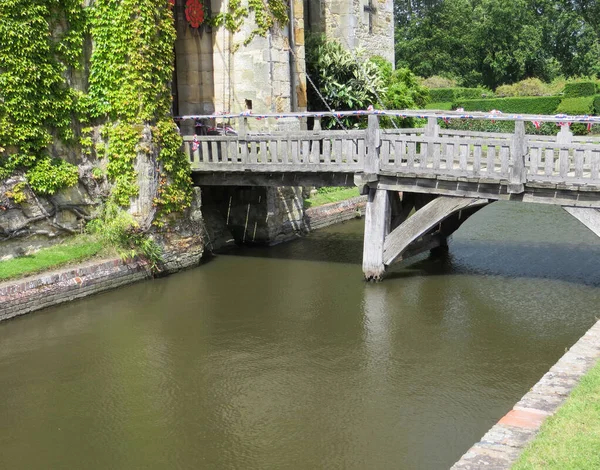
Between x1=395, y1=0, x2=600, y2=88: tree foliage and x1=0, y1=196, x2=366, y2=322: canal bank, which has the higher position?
x1=395, y1=0, x2=600, y2=88: tree foliage

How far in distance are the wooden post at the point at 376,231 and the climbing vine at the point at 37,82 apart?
19.0 ft

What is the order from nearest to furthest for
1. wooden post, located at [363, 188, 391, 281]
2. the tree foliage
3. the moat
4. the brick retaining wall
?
1. the moat
2. the brick retaining wall
3. wooden post, located at [363, 188, 391, 281]
4. the tree foliage

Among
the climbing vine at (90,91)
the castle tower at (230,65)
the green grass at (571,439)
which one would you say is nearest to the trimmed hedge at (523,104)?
the castle tower at (230,65)

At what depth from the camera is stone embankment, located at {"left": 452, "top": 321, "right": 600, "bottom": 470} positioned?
6.44 m

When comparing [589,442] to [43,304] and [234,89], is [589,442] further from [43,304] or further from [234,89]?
[234,89]

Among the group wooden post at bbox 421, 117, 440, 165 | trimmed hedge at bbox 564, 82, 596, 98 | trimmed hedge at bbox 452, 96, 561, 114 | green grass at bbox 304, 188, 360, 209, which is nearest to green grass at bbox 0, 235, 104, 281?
wooden post at bbox 421, 117, 440, 165

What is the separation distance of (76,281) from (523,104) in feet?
101

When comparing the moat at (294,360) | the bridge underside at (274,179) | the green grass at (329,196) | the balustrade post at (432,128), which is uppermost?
the balustrade post at (432,128)

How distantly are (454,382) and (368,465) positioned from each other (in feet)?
8.48

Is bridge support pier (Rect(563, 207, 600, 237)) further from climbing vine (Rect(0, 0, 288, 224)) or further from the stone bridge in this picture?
climbing vine (Rect(0, 0, 288, 224))

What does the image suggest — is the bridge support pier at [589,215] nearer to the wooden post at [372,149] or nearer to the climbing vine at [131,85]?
the wooden post at [372,149]

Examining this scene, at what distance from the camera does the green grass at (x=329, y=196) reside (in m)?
21.6

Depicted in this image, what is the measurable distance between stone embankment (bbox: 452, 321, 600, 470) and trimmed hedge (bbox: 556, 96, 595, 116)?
100ft

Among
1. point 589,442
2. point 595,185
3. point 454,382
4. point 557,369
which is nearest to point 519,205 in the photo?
point 595,185
